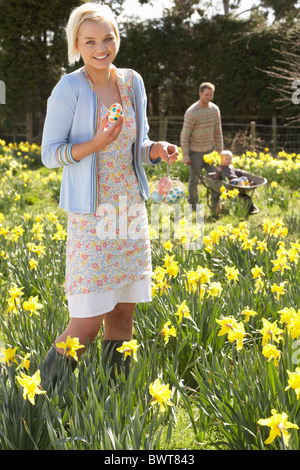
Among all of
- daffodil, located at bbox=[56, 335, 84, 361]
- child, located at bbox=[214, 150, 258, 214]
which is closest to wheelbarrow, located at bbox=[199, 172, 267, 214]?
child, located at bbox=[214, 150, 258, 214]

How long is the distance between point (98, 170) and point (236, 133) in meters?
11.2

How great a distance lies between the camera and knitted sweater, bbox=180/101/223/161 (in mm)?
6551

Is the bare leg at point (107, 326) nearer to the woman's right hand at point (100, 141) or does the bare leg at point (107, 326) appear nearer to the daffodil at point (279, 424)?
the woman's right hand at point (100, 141)

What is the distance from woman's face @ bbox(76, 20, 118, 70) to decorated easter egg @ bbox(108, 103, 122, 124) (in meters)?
0.18

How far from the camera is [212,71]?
48.4 feet

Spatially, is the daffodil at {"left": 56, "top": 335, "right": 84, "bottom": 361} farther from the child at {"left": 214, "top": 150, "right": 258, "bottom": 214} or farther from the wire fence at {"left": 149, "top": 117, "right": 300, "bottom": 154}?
the wire fence at {"left": 149, "top": 117, "right": 300, "bottom": 154}

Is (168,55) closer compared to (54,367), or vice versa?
(54,367)

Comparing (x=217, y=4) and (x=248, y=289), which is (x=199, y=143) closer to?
(x=248, y=289)

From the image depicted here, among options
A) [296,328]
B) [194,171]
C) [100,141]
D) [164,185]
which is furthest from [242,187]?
[100,141]

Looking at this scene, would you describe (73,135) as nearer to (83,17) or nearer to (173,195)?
(83,17)

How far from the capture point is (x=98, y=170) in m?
1.99

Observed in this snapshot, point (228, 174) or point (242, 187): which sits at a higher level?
point (228, 174)

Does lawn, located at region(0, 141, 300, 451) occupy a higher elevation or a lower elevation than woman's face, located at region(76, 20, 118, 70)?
lower

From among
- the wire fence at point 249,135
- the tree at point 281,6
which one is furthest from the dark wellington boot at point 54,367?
the tree at point 281,6
